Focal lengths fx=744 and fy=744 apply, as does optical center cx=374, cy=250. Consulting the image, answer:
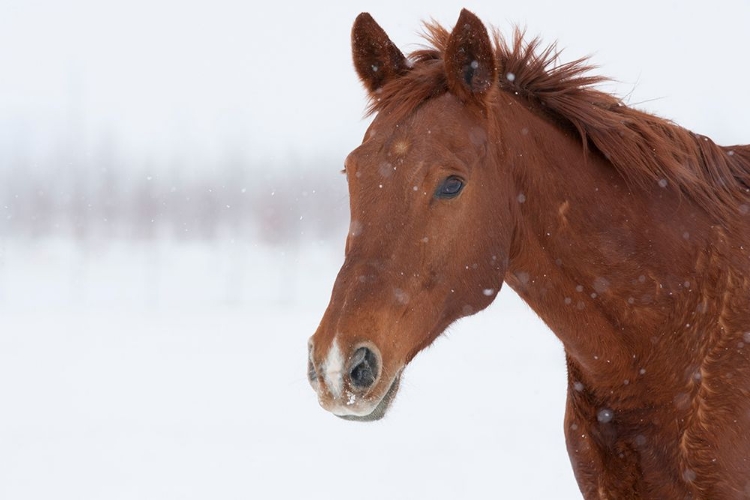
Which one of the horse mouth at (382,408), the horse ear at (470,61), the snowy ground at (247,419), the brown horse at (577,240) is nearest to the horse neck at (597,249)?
A: the brown horse at (577,240)

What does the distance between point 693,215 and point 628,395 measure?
0.79m

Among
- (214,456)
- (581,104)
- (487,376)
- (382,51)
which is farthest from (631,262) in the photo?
(487,376)

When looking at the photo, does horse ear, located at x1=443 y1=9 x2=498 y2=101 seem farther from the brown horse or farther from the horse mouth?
the horse mouth

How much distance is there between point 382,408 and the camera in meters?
2.52

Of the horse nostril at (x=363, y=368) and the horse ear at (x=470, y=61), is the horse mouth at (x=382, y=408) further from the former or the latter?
the horse ear at (x=470, y=61)

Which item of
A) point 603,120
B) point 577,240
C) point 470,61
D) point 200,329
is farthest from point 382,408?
point 200,329

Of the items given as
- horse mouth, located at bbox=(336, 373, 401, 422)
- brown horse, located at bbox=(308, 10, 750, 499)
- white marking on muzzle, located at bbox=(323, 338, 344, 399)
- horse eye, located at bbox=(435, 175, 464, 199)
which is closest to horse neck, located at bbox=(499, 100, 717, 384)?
brown horse, located at bbox=(308, 10, 750, 499)

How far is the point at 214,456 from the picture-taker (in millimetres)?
7855

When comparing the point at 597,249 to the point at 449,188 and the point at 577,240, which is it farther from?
the point at 449,188

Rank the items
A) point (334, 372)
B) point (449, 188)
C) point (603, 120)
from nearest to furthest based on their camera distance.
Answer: point (334, 372)
point (449, 188)
point (603, 120)

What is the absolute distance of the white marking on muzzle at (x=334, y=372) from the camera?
7.75 ft

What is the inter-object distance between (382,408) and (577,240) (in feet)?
3.68

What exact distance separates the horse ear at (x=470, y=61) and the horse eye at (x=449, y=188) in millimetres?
400

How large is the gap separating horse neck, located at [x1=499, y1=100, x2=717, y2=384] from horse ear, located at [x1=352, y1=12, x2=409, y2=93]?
22.2 inches
